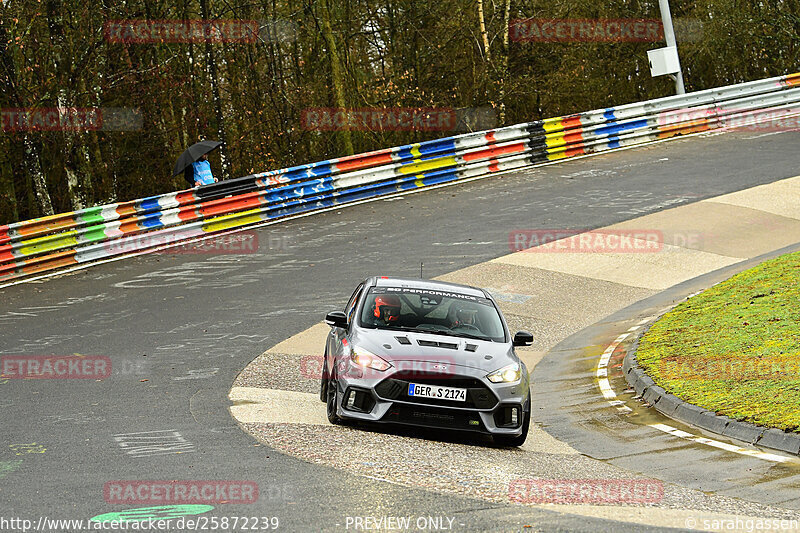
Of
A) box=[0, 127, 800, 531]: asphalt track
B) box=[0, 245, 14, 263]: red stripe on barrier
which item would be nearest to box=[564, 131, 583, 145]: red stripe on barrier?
box=[0, 127, 800, 531]: asphalt track

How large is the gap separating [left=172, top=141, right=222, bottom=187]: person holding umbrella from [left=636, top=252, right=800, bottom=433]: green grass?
11.0m

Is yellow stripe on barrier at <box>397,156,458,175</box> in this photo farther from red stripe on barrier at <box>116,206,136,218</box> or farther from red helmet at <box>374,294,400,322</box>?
red helmet at <box>374,294,400,322</box>

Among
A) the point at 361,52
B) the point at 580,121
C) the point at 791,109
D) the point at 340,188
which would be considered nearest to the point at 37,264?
the point at 340,188

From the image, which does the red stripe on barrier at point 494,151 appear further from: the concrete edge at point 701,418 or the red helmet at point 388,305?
the red helmet at point 388,305

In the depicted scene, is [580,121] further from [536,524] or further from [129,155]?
[536,524]

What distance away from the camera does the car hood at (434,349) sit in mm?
9562

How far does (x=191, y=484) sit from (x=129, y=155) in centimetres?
2249

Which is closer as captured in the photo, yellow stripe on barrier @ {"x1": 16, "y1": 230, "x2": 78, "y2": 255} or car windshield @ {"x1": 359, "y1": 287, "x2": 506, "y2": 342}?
car windshield @ {"x1": 359, "y1": 287, "x2": 506, "y2": 342}

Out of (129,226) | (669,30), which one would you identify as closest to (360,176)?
(129,226)

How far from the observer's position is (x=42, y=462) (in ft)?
27.5

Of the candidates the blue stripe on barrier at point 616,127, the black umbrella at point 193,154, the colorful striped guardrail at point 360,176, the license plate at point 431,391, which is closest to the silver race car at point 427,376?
the license plate at point 431,391

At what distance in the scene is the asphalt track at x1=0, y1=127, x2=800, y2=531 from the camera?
7.20 m

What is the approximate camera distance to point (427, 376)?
30.8 feet

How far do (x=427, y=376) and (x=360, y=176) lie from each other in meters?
14.8
